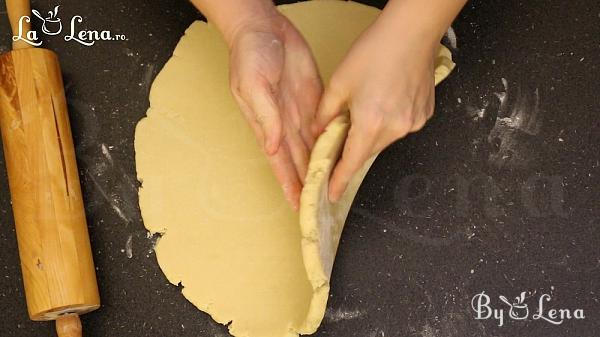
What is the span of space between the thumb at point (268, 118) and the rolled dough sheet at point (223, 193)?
22 cm

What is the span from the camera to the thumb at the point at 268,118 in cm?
117

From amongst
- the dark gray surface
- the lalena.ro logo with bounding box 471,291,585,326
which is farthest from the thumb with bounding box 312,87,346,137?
the lalena.ro logo with bounding box 471,291,585,326

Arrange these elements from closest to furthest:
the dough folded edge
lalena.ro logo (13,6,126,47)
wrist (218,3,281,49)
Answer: the dough folded edge → wrist (218,3,281,49) → lalena.ro logo (13,6,126,47)

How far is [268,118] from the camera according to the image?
3.84 ft

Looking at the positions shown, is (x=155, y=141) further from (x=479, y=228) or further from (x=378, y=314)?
(x=479, y=228)

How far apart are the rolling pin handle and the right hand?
557 mm

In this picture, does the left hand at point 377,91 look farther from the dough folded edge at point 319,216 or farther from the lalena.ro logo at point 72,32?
the lalena.ro logo at point 72,32

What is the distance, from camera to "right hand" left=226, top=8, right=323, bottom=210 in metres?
1.23

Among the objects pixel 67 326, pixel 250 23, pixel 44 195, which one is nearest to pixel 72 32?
pixel 44 195

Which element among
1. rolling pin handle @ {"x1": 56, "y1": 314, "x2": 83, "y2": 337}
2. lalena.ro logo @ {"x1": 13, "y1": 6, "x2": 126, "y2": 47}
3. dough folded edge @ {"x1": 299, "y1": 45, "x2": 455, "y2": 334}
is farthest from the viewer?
lalena.ro logo @ {"x1": 13, "y1": 6, "x2": 126, "y2": 47}

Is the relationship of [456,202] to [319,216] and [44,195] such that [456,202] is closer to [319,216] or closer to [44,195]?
[319,216]

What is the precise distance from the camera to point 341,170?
1191mm

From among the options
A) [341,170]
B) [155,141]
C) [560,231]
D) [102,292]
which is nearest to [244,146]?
[155,141]

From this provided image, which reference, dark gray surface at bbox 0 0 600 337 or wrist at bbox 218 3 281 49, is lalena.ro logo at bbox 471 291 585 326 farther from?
wrist at bbox 218 3 281 49
